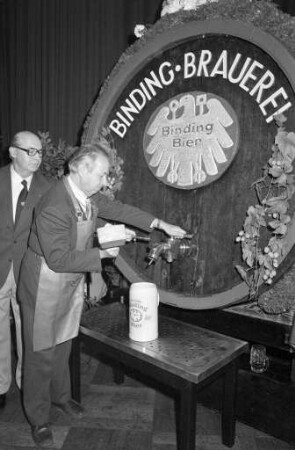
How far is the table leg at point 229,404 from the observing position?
5.89 feet

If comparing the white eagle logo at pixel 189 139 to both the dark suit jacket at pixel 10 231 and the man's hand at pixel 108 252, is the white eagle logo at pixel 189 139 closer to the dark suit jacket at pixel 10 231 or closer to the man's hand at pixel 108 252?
the man's hand at pixel 108 252

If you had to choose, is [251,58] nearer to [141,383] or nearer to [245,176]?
[245,176]

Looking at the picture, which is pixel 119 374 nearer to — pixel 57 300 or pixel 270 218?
pixel 57 300

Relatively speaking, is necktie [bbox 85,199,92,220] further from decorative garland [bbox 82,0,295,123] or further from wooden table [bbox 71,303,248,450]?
decorative garland [bbox 82,0,295,123]

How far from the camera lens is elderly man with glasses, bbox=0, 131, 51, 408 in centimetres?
219

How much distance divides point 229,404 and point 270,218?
2.97ft

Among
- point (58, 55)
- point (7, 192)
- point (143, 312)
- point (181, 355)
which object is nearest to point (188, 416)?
point (181, 355)

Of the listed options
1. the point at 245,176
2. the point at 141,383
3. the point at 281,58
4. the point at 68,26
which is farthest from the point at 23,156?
the point at 68,26

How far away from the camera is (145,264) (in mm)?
2088

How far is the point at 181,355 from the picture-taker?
5.33 ft

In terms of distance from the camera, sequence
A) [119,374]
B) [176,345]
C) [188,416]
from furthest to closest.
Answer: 1. [119,374]
2. [176,345]
3. [188,416]

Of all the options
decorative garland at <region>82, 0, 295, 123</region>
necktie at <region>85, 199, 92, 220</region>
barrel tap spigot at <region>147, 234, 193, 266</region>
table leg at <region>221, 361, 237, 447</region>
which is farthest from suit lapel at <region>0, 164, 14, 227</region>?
table leg at <region>221, 361, 237, 447</region>

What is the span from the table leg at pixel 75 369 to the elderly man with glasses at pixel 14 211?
418mm

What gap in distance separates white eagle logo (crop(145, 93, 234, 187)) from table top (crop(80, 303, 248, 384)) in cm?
69
